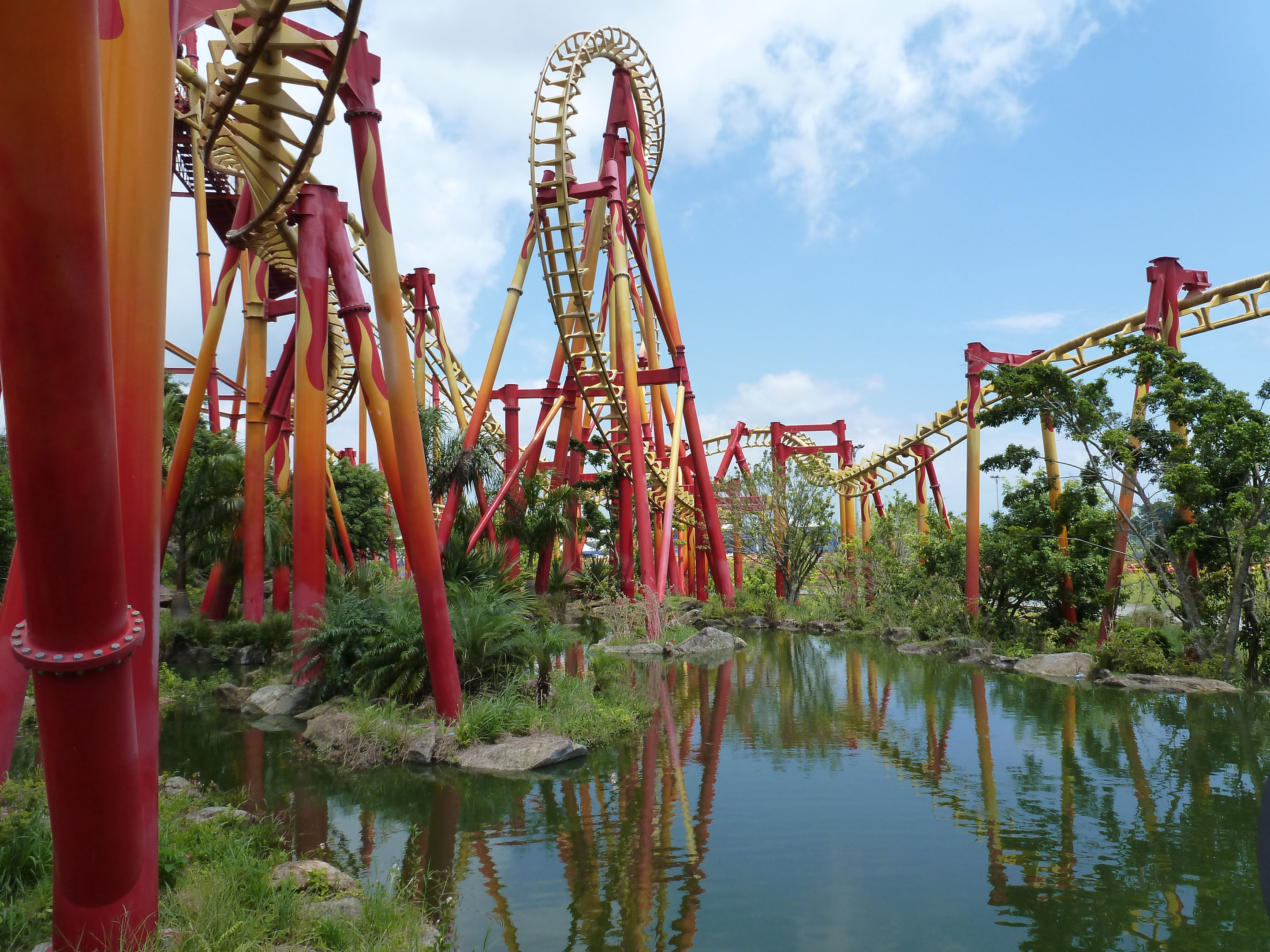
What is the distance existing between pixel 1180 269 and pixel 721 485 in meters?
14.8

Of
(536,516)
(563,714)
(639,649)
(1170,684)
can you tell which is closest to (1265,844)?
(563,714)

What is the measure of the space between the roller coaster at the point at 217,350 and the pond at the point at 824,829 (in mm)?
A: 1829

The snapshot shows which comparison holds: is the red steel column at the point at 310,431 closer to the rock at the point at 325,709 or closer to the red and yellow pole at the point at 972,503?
the rock at the point at 325,709

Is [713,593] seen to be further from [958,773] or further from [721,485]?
[958,773]

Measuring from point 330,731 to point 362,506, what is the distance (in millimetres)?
18412

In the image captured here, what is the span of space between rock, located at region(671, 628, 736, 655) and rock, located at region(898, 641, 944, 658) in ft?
11.1

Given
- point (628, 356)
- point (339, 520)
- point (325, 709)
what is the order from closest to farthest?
point (325, 709)
point (628, 356)
point (339, 520)

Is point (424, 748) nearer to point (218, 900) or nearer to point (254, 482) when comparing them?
point (218, 900)

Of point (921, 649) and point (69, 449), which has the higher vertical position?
point (69, 449)

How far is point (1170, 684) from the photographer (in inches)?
517

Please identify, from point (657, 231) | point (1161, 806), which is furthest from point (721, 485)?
point (1161, 806)

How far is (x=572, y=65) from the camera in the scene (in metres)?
16.4

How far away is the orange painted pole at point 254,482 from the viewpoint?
1505 centimetres

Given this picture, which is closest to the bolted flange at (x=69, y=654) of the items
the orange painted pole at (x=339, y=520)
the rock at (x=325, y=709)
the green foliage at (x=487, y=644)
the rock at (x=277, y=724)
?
the green foliage at (x=487, y=644)
